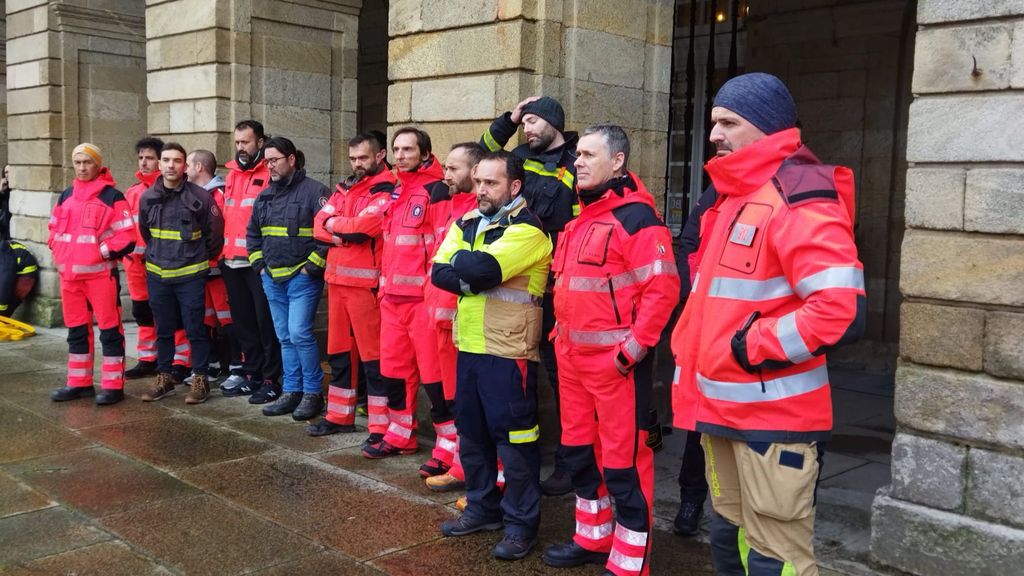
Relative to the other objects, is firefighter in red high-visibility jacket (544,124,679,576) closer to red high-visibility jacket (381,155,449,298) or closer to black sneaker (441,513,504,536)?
black sneaker (441,513,504,536)

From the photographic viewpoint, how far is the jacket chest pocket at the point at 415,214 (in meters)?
6.01

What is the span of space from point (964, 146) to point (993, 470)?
1377 mm

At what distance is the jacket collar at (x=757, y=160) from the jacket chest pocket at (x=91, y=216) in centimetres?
586

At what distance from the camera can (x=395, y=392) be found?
6.23 metres

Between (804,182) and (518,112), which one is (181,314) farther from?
(804,182)

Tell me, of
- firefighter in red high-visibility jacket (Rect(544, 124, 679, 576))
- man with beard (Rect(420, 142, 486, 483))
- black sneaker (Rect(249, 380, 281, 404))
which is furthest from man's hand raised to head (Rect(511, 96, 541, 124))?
black sneaker (Rect(249, 380, 281, 404))

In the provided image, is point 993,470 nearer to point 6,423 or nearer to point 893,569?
point 893,569

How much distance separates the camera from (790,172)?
3123 mm

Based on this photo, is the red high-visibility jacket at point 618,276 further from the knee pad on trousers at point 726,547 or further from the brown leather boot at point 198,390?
the brown leather boot at point 198,390

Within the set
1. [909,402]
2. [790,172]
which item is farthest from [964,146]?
[790,172]

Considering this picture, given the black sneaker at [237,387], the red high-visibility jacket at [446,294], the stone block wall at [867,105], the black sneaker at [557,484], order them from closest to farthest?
the red high-visibility jacket at [446,294]
the black sneaker at [557,484]
the black sneaker at [237,387]
the stone block wall at [867,105]

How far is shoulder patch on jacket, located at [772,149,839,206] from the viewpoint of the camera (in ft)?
9.94

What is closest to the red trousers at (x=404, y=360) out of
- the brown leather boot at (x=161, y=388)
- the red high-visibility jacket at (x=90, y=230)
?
the brown leather boot at (x=161, y=388)

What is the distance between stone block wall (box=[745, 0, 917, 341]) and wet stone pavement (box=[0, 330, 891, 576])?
3.45m
